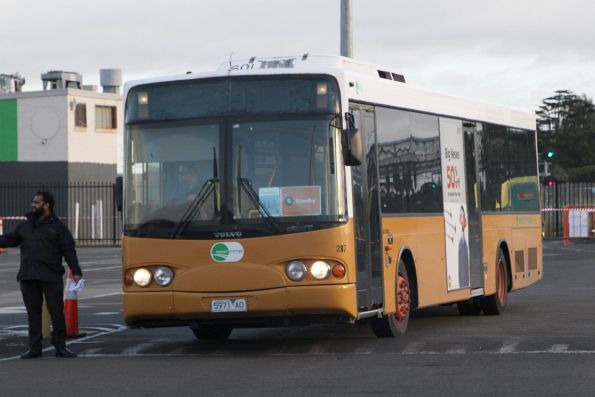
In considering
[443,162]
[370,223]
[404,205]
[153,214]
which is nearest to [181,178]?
[153,214]

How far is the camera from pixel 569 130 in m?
111

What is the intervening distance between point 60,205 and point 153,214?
48902 millimetres

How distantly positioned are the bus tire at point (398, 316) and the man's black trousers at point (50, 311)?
3.45 meters

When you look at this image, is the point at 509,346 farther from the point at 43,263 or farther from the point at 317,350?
the point at 43,263

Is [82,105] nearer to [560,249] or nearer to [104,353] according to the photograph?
[560,249]

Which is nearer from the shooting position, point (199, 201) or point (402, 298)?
point (199, 201)

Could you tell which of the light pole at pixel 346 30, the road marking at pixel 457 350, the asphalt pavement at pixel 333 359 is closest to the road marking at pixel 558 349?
the asphalt pavement at pixel 333 359

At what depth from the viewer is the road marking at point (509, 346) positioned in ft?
49.9

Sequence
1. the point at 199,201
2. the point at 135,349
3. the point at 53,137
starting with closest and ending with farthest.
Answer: the point at 199,201 < the point at 135,349 < the point at 53,137

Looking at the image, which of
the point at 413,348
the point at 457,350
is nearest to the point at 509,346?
the point at 457,350

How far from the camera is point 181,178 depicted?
1502 cm

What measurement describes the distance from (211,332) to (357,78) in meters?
3.75

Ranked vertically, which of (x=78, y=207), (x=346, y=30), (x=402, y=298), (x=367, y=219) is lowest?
(x=402, y=298)

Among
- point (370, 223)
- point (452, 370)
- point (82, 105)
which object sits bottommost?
point (452, 370)
